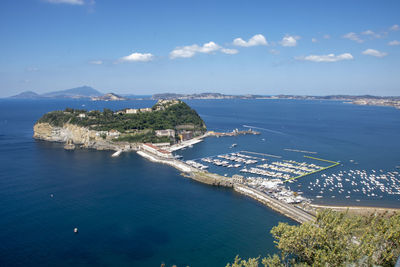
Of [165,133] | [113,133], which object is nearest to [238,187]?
[165,133]

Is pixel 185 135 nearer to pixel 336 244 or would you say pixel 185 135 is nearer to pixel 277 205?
pixel 277 205

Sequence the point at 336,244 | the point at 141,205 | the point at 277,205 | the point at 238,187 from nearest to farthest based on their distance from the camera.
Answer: the point at 336,244
the point at 277,205
the point at 141,205
the point at 238,187

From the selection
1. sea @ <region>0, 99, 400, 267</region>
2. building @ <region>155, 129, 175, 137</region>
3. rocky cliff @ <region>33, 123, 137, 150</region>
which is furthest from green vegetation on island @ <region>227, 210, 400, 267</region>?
building @ <region>155, 129, 175, 137</region>

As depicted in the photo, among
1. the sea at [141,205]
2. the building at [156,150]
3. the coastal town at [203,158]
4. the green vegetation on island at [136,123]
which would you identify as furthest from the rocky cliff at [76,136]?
the sea at [141,205]

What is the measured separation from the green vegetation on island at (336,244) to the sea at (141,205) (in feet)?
21.3

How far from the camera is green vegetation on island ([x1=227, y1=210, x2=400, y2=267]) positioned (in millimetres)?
13531

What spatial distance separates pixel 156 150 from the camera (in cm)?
5144

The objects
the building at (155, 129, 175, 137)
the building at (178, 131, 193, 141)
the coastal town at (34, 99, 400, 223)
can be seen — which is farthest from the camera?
the building at (178, 131, 193, 141)

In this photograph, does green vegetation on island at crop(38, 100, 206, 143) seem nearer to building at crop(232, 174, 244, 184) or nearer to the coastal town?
the coastal town

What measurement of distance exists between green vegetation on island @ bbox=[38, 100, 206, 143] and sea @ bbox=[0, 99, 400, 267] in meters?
8.05

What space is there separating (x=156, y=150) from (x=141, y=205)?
22479 mm

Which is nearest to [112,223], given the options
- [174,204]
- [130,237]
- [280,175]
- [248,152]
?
[130,237]

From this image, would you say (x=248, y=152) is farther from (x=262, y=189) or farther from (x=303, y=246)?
(x=303, y=246)

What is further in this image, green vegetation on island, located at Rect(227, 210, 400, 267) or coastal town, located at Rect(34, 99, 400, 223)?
coastal town, located at Rect(34, 99, 400, 223)
